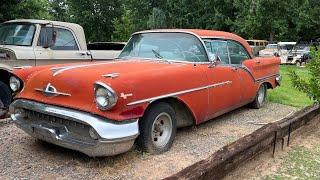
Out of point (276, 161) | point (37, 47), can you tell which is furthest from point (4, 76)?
point (276, 161)

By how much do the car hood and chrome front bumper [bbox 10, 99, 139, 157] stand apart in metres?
0.11

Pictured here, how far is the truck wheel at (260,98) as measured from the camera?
8534mm

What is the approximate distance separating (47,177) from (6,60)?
3760 millimetres

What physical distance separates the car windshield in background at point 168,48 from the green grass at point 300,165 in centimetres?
190

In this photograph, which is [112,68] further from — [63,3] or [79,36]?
[63,3]

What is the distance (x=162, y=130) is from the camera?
555 centimetres

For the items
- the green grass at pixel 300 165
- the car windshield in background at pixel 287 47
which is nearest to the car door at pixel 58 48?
the green grass at pixel 300 165

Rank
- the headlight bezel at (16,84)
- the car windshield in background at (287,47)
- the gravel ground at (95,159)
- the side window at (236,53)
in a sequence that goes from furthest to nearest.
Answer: the car windshield in background at (287,47) < the side window at (236,53) < the headlight bezel at (16,84) < the gravel ground at (95,159)

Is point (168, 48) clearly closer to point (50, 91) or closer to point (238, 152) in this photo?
point (50, 91)

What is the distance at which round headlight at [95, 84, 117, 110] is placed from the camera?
4.59m

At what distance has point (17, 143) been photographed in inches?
227

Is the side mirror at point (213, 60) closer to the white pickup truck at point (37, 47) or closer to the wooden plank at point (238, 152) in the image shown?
the wooden plank at point (238, 152)

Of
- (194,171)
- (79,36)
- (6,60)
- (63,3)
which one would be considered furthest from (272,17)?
(194,171)

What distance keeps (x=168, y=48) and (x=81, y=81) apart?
2.03 m
